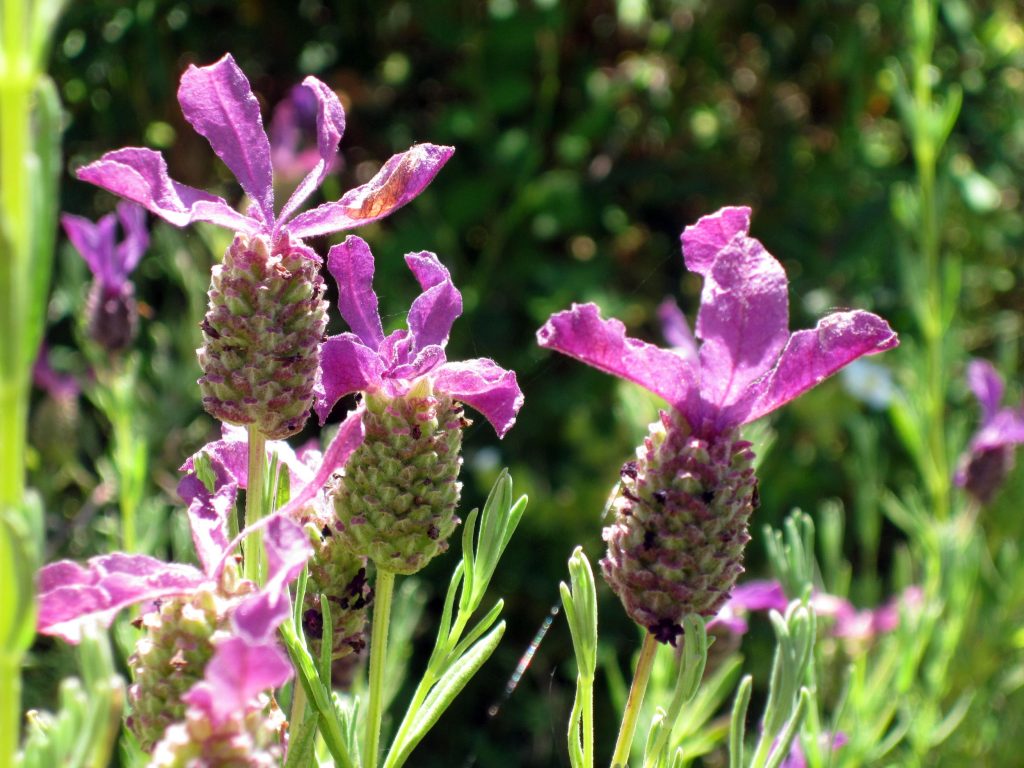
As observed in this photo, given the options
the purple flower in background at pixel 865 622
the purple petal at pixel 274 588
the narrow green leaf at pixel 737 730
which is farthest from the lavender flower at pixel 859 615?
the purple petal at pixel 274 588

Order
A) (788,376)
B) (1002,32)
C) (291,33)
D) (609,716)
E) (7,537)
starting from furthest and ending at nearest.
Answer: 1. (1002,32)
2. (291,33)
3. (609,716)
4. (788,376)
5. (7,537)

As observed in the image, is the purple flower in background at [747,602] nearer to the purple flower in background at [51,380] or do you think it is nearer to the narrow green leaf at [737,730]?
the narrow green leaf at [737,730]

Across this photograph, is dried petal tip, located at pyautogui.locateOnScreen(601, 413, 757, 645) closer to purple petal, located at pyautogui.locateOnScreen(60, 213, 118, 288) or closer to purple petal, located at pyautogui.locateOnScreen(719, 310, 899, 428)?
purple petal, located at pyautogui.locateOnScreen(719, 310, 899, 428)

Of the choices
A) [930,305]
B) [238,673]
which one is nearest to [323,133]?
[238,673]

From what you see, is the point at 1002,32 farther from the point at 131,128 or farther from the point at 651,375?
the point at 651,375

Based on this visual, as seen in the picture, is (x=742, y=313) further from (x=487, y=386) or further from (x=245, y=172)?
(x=245, y=172)

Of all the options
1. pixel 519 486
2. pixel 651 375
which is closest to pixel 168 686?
pixel 651 375

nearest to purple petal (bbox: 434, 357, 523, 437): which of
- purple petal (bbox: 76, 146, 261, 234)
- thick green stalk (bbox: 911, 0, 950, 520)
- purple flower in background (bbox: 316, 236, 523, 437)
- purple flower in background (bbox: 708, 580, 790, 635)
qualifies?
purple flower in background (bbox: 316, 236, 523, 437)
